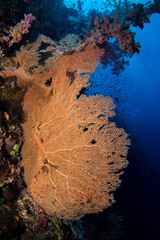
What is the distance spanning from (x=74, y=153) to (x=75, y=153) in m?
0.03

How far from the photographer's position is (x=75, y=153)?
10.8 ft

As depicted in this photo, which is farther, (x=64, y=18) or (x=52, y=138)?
(x=64, y=18)

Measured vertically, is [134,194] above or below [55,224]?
above

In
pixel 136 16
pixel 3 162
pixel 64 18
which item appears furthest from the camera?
pixel 64 18

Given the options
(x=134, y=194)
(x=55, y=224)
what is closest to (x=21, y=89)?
(x=55, y=224)

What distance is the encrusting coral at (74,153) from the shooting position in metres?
3.30

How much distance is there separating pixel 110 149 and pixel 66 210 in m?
1.97

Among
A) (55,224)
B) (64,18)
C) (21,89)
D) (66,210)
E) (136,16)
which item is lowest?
(55,224)

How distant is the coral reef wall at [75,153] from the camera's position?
10.8 feet

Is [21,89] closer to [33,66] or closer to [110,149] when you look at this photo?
[33,66]

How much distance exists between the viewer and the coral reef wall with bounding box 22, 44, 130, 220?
3.30 meters

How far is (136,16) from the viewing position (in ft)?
18.5

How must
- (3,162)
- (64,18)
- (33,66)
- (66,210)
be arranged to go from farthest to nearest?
(64,18) < (33,66) < (3,162) < (66,210)

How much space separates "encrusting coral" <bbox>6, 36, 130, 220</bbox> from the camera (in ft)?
10.8
